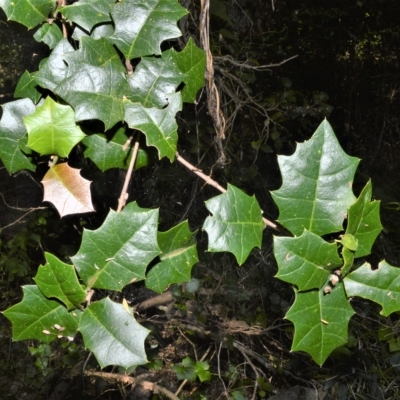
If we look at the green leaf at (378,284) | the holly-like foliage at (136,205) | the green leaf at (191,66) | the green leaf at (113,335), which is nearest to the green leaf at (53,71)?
the holly-like foliage at (136,205)

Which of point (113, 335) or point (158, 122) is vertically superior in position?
point (158, 122)

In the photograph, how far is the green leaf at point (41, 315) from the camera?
0.50m

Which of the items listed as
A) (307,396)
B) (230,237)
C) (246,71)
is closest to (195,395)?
(307,396)

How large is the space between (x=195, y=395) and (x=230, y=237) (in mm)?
1121

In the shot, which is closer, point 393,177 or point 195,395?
point 195,395

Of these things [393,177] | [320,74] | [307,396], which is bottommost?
[307,396]

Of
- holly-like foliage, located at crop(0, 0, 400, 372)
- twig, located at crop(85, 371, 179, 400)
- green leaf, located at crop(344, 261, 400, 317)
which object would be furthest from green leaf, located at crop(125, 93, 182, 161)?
twig, located at crop(85, 371, 179, 400)

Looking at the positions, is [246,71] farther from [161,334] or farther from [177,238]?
[177,238]

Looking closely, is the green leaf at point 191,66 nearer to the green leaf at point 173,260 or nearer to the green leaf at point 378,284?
the green leaf at point 173,260

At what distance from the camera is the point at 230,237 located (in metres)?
0.52

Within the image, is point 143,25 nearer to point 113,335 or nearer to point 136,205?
point 136,205

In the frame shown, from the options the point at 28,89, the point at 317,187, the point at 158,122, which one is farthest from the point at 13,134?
the point at 317,187

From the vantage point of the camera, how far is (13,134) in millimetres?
570

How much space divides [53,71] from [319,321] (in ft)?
1.21
